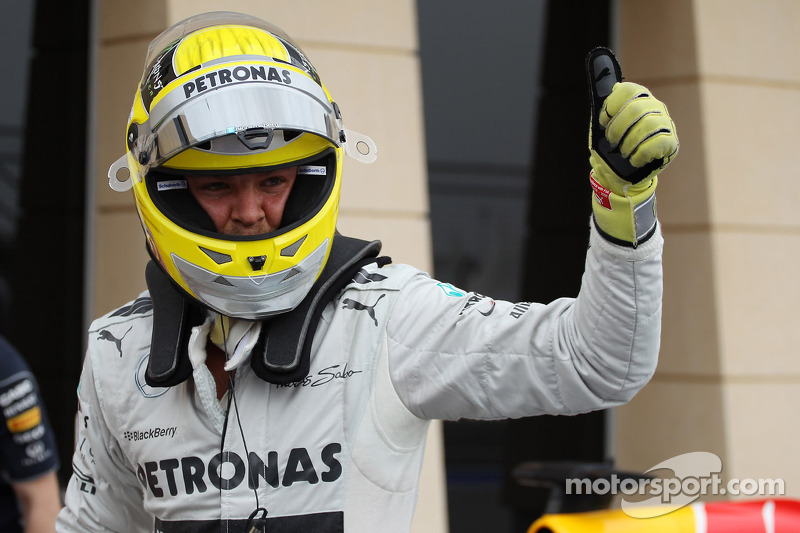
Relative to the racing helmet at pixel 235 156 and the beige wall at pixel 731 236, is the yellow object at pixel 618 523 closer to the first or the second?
the racing helmet at pixel 235 156

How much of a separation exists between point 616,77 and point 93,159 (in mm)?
3100

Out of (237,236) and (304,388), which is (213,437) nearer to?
(304,388)

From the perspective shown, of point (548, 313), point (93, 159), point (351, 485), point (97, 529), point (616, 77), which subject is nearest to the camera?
point (616, 77)

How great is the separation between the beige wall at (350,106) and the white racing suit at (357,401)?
205cm

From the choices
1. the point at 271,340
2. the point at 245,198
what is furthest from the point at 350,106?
the point at 271,340

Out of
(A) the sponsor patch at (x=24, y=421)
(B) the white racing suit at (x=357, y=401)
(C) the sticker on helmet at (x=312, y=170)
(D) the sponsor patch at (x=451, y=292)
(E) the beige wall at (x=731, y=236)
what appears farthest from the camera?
(E) the beige wall at (x=731, y=236)

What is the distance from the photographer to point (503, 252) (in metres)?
4.58

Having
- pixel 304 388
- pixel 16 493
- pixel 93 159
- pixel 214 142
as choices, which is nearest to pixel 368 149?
pixel 214 142

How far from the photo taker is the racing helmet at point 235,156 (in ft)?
5.03

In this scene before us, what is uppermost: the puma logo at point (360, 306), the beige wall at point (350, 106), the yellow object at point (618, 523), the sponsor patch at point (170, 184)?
the beige wall at point (350, 106)

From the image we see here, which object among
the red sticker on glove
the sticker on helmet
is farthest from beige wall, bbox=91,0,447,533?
the red sticker on glove

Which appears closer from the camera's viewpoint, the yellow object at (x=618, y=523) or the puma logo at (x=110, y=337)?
the puma logo at (x=110, y=337)

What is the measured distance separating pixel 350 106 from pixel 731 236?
1.76 metres

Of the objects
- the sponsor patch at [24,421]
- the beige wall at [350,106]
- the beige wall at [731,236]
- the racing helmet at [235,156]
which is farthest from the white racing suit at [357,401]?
the beige wall at [731,236]
